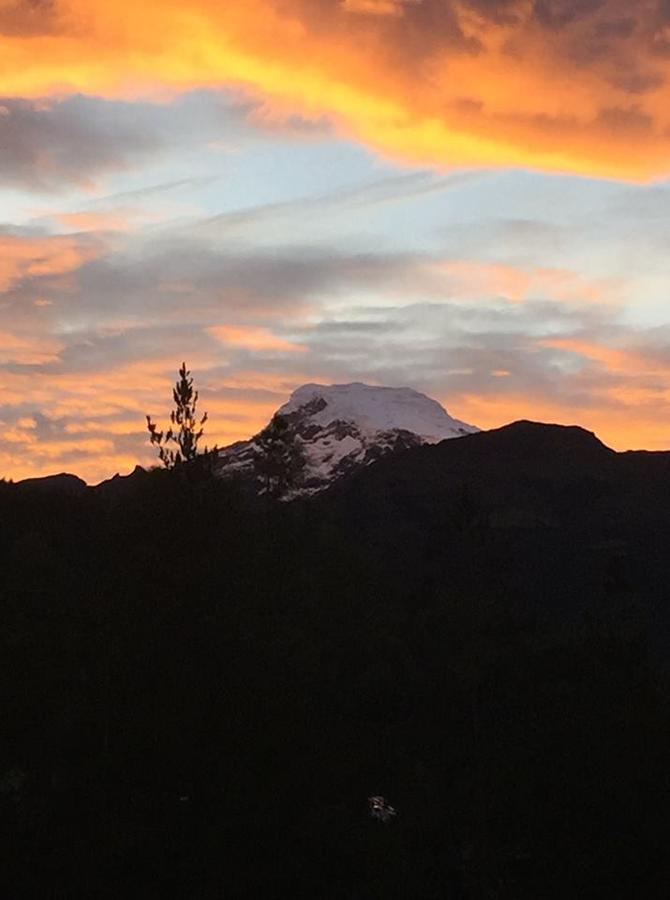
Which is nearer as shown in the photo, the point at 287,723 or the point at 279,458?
the point at 287,723

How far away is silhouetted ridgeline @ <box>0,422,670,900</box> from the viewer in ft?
135

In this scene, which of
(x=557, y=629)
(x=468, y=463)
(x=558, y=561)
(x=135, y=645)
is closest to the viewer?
(x=135, y=645)

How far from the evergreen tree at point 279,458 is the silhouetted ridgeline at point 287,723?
26.5 meters

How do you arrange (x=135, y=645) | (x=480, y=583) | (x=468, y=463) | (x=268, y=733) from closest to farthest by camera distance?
(x=268, y=733) → (x=135, y=645) → (x=480, y=583) → (x=468, y=463)

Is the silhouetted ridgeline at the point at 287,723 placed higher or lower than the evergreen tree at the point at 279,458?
lower

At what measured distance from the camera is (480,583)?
10431 centimetres

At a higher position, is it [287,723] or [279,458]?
[279,458]

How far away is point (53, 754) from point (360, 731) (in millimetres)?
14931

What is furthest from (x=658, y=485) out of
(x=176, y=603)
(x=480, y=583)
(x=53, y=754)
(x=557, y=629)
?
(x=53, y=754)

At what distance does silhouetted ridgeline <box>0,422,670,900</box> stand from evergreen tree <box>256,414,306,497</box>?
26.5 m

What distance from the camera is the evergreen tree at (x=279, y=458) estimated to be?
11631 cm

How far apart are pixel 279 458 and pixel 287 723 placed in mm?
68369

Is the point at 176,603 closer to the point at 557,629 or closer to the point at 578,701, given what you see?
the point at 578,701

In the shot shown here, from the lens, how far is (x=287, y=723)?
49.6m
